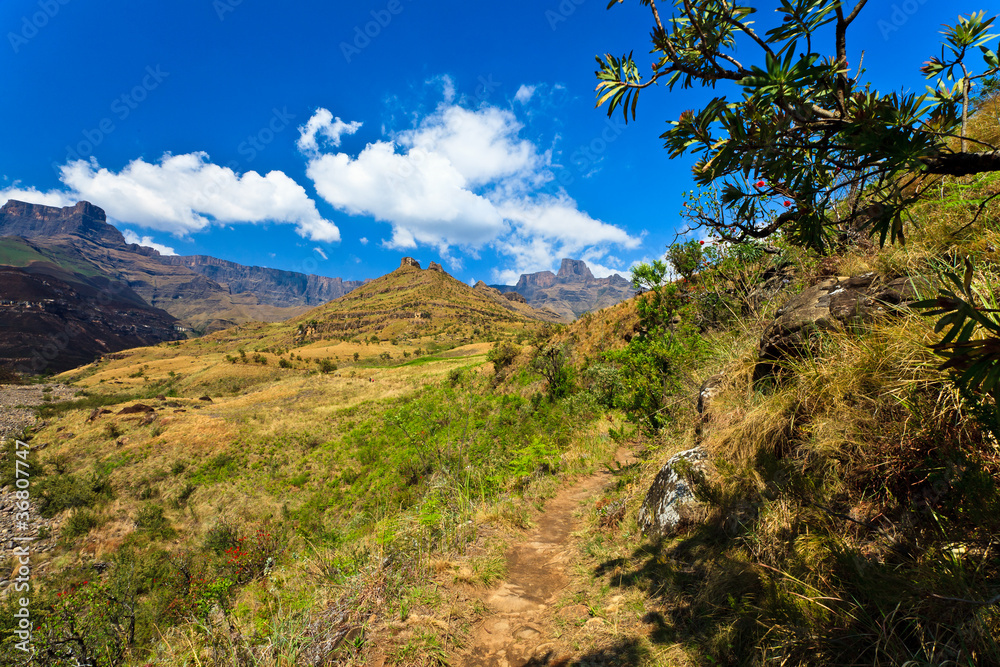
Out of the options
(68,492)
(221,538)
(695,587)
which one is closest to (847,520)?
(695,587)

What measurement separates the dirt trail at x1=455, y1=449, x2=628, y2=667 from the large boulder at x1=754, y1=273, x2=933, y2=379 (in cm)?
310

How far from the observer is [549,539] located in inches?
195

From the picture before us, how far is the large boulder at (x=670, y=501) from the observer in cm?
368

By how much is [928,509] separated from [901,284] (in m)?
2.07

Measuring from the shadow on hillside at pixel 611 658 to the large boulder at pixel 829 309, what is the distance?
276 cm

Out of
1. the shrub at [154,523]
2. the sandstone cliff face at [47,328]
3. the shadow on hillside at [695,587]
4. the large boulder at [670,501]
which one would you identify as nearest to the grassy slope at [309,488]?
the shrub at [154,523]

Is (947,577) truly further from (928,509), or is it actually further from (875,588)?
(928,509)

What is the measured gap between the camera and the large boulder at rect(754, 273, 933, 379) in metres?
3.05

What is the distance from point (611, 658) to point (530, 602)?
47.3 inches

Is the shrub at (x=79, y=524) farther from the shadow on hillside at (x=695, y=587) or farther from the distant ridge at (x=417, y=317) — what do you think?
the distant ridge at (x=417, y=317)

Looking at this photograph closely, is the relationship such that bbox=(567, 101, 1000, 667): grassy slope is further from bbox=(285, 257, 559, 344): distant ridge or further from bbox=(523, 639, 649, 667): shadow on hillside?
bbox=(285, 257, 559, 344): distant ridge

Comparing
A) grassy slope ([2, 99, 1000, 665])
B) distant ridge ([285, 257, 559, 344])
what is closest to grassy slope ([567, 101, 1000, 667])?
grassy slope ([2, 99, 1000, 665])

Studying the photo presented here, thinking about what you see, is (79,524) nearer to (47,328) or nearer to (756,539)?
(756,539)

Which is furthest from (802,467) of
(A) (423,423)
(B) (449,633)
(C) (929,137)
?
(A) (423,423)
